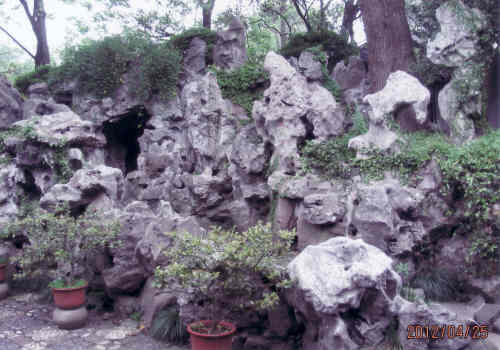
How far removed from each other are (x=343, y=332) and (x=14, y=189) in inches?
351

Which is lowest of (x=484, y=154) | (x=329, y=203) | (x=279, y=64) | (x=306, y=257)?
(x=306, y=257)

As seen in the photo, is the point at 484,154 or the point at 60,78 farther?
the point at 60,78

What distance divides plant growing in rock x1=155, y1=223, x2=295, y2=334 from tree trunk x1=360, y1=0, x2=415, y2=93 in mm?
5655

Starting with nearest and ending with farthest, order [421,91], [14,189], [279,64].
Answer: [421,91] < [279,64] < [14,189]

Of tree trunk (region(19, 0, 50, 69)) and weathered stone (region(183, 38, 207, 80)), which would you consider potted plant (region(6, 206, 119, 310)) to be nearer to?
weathered stone (region(183, 38, 207, 80))

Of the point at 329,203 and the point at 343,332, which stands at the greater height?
the point at 329,203

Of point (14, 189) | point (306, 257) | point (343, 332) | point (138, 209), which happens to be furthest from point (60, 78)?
point (343, 332)

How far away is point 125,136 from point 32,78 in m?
3.83

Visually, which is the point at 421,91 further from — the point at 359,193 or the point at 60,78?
the point at 60,78

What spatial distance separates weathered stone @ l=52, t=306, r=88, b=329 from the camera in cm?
706

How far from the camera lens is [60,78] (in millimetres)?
12461

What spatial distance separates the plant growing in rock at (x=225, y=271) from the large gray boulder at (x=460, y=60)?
4754mm

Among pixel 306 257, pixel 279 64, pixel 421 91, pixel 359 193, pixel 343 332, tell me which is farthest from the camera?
pixel 279 64
